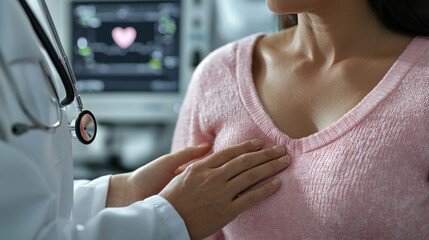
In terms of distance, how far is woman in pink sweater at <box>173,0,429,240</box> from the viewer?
1076 mm

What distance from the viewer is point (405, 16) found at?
47.5 inches

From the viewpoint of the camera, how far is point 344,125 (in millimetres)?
1130

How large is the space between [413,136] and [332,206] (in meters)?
0.16

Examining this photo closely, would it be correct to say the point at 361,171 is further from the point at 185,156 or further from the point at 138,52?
the point at 138,52

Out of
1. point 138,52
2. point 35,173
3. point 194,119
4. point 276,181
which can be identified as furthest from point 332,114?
point 138,52

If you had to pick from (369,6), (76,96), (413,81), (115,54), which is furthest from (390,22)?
(115,54)

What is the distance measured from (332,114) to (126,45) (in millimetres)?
1513

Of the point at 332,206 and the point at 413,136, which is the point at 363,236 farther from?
the point at 413,136

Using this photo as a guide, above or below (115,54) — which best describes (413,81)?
above

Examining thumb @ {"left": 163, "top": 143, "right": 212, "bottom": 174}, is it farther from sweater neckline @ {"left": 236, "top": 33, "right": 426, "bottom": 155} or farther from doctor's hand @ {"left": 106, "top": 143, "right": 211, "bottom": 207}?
sweater neckline @ {"left": 236, "top": 33, "right": 426, "bottom": 155}

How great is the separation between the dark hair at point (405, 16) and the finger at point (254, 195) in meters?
0.35

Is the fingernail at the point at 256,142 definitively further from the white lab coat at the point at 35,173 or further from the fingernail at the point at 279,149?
the white lab coat at the point at 35,173

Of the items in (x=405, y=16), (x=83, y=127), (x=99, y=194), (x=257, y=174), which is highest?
(x=405, y=16)

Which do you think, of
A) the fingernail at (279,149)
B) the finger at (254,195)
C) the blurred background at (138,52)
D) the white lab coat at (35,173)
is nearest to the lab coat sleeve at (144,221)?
the white lab coat at (35,173)
